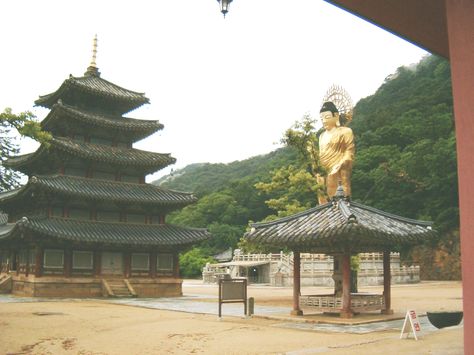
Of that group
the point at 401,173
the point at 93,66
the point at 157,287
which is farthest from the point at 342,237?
the point at 401,173

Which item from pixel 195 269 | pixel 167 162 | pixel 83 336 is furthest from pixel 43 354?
pixel 195 269

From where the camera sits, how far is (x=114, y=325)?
53.5 feet

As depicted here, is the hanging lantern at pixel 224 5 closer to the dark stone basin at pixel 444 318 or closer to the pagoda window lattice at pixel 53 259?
the dark stone basin at pixel 444 318

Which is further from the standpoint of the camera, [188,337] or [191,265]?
[191,265]

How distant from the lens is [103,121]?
110 ft

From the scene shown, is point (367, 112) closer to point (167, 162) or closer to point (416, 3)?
point (167, 162)

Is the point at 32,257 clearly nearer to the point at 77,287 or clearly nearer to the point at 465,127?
the point at 77,287

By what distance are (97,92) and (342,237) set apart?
24.1 m

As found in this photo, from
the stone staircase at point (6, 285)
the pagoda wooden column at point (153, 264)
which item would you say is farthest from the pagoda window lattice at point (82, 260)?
the stone staircase at point (6, 285)

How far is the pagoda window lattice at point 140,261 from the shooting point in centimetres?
3278

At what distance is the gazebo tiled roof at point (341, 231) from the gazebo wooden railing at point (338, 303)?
5.45ft

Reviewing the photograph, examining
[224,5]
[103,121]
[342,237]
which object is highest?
[103,121]

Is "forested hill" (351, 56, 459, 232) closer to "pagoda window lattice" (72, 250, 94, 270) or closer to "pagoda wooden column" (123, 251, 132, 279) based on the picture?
"pagoda wooden column" (123, 251, 132, 279)

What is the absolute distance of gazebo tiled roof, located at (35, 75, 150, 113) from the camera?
34031mm
